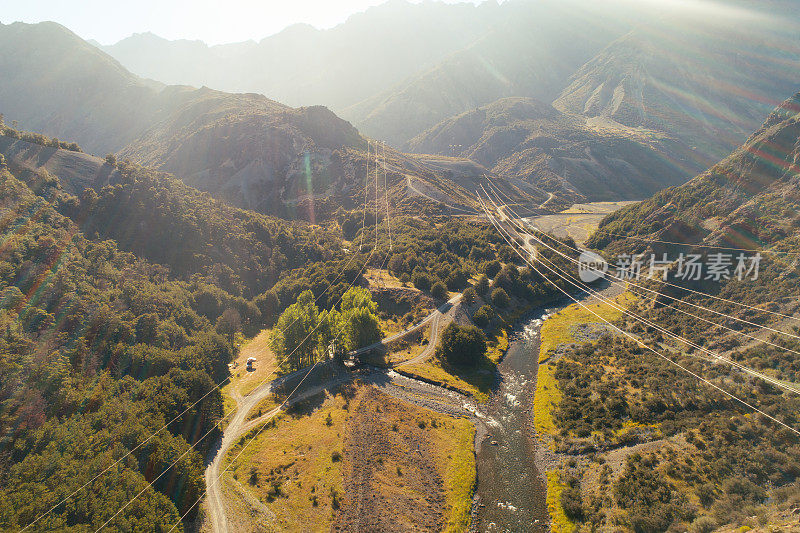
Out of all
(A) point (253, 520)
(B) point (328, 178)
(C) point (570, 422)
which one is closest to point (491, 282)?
(C) point (570, 422)

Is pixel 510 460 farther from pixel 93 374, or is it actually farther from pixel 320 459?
pixel 93 374

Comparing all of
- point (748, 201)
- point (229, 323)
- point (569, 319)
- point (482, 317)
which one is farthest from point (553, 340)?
point (229, 323)

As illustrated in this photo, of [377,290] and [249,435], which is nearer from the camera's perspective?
[249,435]

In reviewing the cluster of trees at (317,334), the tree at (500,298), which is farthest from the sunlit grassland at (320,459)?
the tree at (500,298)

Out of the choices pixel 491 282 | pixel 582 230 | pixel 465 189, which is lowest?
pixel 491 282

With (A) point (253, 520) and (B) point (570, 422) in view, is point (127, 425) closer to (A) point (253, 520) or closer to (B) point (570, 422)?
(A) point (253, 520)

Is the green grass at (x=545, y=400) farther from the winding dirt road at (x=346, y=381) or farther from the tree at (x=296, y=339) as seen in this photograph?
the tree at (x=296, y=339)
